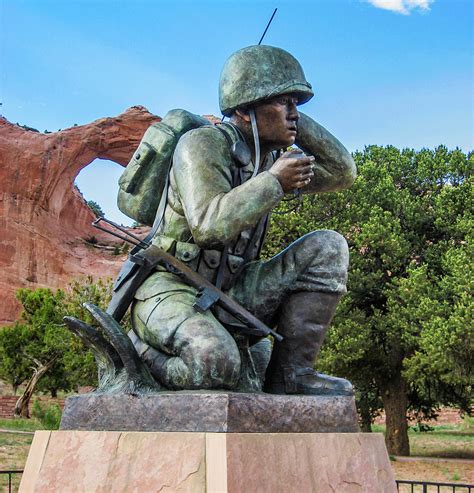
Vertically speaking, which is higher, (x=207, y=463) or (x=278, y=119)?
(x=278, y=119)

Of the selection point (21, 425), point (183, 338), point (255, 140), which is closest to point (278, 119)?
point (255, 140)

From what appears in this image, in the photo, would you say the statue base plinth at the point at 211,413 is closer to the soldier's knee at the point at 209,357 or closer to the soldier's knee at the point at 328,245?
the soldier's knee at the point at 209,357

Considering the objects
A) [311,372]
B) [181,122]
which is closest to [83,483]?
[311,372]

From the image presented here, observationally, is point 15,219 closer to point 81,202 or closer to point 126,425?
point 81,202

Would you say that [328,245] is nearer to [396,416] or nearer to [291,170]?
[291,170]

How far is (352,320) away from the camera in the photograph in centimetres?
2127

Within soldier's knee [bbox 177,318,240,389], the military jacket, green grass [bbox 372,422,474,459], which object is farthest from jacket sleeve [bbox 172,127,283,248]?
green grass [bbox 372,422,474,459]

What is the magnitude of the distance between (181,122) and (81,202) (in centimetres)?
3971

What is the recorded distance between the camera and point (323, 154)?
13.9 ft

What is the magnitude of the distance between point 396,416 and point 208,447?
20.2 m

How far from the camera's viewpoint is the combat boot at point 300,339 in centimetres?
371

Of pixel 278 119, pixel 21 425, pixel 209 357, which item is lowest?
pixel 21 425

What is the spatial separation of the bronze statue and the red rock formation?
34227 mm

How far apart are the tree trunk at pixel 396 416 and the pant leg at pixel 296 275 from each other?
1868cm
